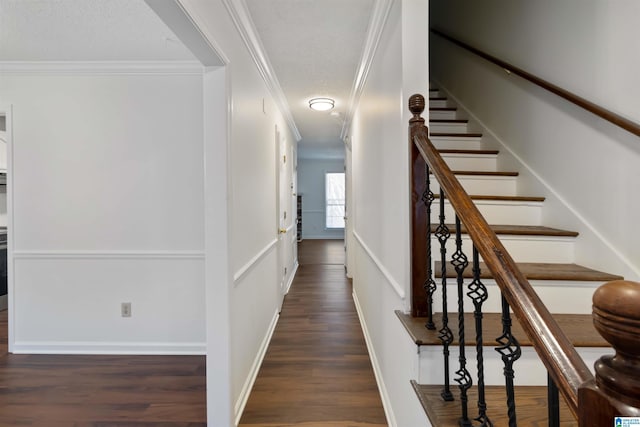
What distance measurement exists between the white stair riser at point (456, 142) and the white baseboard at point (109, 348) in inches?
103

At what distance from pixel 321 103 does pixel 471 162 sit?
1.82 meters

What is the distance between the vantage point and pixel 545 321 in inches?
23.5

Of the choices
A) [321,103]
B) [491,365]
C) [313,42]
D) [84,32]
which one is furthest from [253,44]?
[491,365]

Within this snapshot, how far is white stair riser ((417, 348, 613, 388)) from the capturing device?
117cm

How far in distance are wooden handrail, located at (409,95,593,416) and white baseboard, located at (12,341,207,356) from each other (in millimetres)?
2464

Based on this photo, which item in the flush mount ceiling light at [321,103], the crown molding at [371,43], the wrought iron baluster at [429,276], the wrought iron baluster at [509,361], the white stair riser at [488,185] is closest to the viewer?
the wrought iron baluster at [509,361]

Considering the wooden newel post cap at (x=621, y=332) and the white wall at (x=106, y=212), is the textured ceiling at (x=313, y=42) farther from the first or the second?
the wooden newel post cap at (x=621, y=332)

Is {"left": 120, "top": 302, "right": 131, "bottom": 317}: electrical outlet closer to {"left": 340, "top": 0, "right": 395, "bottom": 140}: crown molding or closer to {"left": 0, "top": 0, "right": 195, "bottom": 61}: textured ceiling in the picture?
{"left": 0, "top": 0, "right": 195, "bottom": 61}: textured ceiling

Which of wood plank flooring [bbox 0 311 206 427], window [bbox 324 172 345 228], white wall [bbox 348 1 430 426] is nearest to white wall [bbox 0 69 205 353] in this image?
wood plank flooring [bbox 0 311 206 427]

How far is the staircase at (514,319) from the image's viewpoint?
1066 millimetres

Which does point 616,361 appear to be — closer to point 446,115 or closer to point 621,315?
point 621,315

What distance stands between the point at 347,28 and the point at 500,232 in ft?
5.32

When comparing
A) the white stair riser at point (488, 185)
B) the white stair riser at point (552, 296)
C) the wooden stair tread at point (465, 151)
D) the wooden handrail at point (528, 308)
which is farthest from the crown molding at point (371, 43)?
the white stair riser at point (552, 296)

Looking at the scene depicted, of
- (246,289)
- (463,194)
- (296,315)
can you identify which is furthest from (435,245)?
(296,315)
